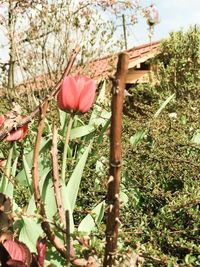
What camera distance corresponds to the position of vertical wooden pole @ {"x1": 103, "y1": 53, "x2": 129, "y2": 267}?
2.15ft

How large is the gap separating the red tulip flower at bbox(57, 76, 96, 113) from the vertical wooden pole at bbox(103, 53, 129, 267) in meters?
0.68

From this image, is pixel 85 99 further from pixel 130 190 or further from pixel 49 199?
pixel 130 190

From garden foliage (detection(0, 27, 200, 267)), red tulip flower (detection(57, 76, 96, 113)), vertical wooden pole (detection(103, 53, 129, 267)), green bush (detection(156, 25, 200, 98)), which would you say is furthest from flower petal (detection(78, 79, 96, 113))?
green bush (detection(156, 25, 200, 98))

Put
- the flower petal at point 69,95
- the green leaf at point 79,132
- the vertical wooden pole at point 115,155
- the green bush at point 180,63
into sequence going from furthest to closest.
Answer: the green bush at point 180,63, the green leaf at point 79,132, the flower petal at point 69,95, the vertical wooden pole at point 115,155

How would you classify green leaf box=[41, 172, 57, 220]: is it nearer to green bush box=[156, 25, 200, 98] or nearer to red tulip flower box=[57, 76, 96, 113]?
red tulip flower box=[57, 76, 96, 113]

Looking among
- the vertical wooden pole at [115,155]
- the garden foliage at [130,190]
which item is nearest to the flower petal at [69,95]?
the garden foliage at [130,190]

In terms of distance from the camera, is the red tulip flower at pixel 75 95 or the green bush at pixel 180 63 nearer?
the red tulip flower at pixel 75 95

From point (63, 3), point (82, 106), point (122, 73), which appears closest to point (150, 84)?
point (63, 3)

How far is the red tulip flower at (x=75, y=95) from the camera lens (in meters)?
1.43

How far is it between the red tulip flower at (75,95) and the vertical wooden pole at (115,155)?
0.68 meters

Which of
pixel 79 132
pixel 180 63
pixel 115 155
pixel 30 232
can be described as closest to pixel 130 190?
pixel 79 132

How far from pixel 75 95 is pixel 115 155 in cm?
83

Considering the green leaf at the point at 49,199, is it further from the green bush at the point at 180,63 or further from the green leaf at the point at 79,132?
the green bush at the point at 180,63

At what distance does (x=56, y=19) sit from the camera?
1030cm
